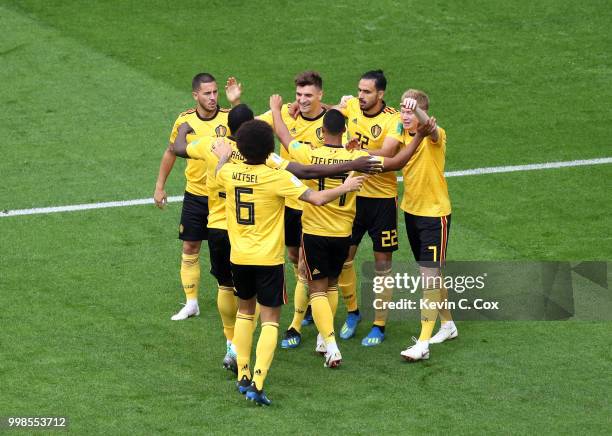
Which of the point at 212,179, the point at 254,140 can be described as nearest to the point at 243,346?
the point at 212,179

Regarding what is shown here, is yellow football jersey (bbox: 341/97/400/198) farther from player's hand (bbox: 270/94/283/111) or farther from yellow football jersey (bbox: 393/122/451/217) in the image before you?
player's hand (bbox: 270/94/283/111)

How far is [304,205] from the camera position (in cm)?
1109

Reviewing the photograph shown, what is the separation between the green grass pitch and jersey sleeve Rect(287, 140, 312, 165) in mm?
1994

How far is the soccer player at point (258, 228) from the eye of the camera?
9.96 meters

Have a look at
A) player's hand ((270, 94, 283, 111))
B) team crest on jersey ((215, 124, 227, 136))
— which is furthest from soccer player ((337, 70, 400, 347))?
team crest on jersey ((215, 124, 227, 136))

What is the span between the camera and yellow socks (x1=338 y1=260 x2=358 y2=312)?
12.0 meters

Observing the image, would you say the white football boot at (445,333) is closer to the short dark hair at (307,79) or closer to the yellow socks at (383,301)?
the yellow socks at (383,301)

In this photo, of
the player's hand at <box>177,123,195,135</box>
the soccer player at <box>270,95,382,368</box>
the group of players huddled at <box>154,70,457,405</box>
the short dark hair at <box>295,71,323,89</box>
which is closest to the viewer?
the group of players huddled at <box>154,70,457,405</box>

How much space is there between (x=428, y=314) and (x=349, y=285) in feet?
3.42

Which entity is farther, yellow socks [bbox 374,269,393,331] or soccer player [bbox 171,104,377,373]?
yellow socks [bbox 374,269,393,331]

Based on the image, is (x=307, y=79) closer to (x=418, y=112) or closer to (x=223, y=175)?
(x=418, y=112)

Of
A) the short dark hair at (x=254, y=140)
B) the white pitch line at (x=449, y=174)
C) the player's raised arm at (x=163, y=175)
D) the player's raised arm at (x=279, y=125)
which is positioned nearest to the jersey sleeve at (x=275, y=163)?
the short dark hair at (x=254, y=140)

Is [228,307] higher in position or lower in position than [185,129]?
lower

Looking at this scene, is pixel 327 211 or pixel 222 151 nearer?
pixel 222 151
